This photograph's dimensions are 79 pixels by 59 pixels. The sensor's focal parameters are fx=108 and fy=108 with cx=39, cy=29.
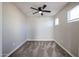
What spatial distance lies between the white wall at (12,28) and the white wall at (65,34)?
762 mm

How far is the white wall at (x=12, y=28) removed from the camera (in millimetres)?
2174

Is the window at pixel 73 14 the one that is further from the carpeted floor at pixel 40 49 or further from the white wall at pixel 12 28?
the white wall at pixel 12 28

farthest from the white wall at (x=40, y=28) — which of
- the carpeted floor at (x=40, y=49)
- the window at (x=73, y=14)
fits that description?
the window at (x=73, y=14)

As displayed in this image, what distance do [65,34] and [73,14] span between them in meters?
0.49

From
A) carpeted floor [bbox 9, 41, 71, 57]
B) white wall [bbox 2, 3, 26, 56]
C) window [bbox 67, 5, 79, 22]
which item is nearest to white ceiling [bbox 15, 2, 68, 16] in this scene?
white wall [bbox 2, 3, 26, 56]

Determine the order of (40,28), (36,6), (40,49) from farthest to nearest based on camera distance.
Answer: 1. (40,28)
2. (40,49)
3. (36,6)

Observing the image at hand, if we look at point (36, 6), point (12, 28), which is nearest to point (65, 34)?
point (36, 6)

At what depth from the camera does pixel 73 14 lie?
2.33 m

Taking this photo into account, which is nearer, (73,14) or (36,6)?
(36,6)

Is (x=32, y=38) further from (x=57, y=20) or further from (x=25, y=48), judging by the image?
(x=57, y=20)

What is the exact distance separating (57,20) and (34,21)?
0.52 meters

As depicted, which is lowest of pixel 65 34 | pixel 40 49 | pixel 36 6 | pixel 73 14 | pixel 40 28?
pixel 40 49

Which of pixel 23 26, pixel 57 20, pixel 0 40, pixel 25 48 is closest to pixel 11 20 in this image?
pixel 23 26

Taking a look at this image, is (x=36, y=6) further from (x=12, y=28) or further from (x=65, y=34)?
(x=65, y=34)
